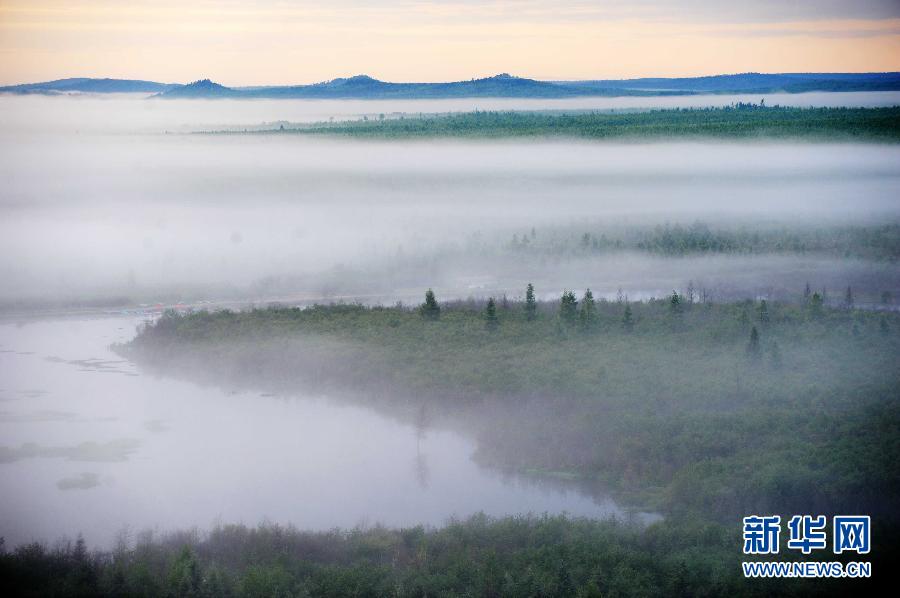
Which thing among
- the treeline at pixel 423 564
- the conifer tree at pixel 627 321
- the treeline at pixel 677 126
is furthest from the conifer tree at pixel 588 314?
the treeline at pixel 677 126

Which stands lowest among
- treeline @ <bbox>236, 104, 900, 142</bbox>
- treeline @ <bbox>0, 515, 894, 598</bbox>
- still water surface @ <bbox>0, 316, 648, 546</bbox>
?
still water surface @ <bbox>0, 316, 648, 546</bbox>

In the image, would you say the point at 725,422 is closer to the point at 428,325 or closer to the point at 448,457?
the point at 448,457

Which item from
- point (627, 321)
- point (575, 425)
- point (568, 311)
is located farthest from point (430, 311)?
point (575, 425)

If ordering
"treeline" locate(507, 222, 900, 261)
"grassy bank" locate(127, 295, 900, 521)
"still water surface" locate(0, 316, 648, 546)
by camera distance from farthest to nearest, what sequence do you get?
1. "treeline" locate(507, 222, 900, 261)
2. "still water surface" locate(0, 316, 648, 546)
3. "grassy bank" locate(127, 295, 900, 521)

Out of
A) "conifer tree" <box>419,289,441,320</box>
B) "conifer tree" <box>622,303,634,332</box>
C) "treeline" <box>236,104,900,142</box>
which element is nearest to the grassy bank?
"conifer tree" <box>622,303,634,332</box>

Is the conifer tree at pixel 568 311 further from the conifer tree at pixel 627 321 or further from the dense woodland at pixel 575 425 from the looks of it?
the conifer tree at pixel 627 321

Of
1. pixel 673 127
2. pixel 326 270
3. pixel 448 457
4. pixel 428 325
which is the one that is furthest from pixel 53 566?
pixel 673 127

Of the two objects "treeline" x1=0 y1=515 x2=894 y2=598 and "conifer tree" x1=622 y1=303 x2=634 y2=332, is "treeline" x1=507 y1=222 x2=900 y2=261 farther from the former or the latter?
"treeline" x1=0 y1=515 x2=894 y2=598
